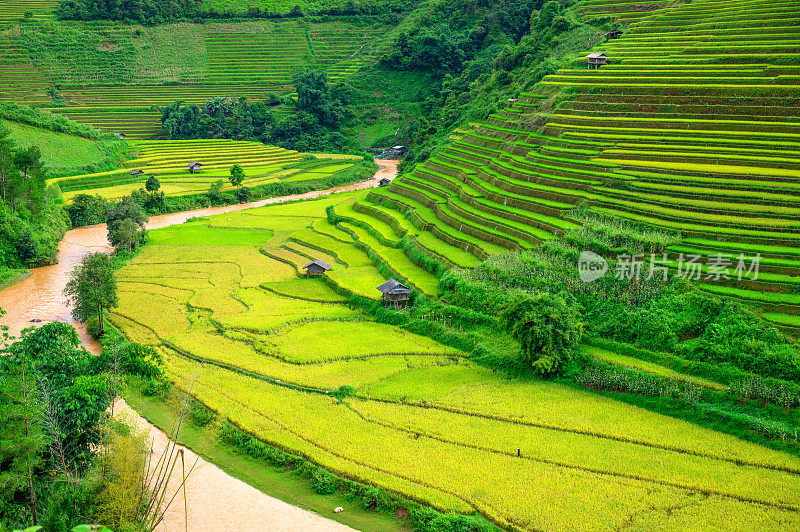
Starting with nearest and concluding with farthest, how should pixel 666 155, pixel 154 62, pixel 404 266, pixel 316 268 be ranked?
pixel 666 155 < pixel 404 266 < pixel 316 268 < pixel 154 62

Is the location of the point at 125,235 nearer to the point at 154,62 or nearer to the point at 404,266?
the point at 404,266

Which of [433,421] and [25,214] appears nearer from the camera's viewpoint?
[433,421]

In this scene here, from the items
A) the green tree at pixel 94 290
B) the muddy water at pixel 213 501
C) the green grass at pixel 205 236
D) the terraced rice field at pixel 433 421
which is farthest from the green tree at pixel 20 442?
the green grass at pixel 205 236

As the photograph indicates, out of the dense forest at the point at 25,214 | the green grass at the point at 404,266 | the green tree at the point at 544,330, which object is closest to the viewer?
the green tree at the point at 544,330

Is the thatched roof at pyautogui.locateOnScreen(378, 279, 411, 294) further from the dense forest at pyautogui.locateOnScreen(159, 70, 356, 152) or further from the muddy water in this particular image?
the dense forest at pyautogui.locateOnScreen(159, 70, 356, 152)

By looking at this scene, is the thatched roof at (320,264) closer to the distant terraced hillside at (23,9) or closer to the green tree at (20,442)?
the green tree at (20,442)

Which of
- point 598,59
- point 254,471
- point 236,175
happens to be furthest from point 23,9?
point 254,471

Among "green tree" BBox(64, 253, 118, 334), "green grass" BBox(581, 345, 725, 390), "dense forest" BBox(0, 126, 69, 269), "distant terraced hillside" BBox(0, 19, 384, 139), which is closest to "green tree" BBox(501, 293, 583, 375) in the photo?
"green grass" BBox(581, 345, 725, 390)
